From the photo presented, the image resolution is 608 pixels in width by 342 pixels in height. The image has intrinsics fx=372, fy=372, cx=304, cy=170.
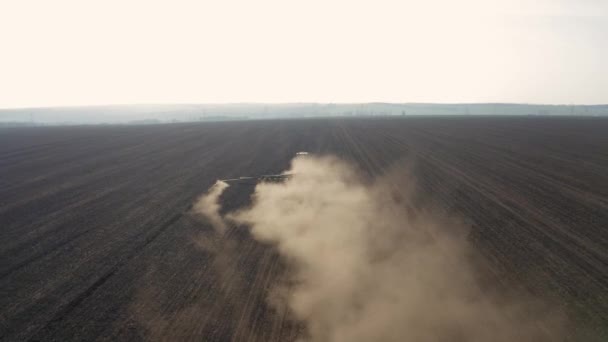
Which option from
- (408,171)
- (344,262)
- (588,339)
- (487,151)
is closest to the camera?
(588,339)

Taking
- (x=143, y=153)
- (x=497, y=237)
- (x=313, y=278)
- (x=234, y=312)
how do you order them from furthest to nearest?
(x=143, y=153) → (x=497, y=237) → (x=313, y=278) → (x=234, y=312)

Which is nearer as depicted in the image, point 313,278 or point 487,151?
point 313,278

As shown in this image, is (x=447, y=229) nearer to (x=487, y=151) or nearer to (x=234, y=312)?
(x=234, y=312)

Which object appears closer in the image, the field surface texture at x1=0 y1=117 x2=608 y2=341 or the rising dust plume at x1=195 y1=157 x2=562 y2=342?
the rising dust plume at x1=195 y1=157 x2=562 y2=342

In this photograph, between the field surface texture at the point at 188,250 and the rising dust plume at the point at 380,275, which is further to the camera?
the field surface texture at the point at 188,250

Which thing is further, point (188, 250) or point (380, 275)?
point (188, 250)

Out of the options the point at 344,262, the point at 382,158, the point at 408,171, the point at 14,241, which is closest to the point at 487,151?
the point at 382,158
